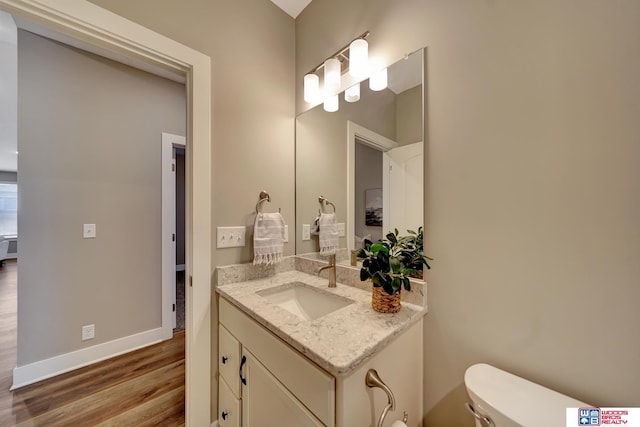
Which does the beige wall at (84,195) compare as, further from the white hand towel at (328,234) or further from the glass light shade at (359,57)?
the glass light shade at (359,57)

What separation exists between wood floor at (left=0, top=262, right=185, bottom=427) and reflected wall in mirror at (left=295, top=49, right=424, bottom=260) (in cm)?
137

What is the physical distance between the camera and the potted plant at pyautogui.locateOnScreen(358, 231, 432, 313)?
2.82ft

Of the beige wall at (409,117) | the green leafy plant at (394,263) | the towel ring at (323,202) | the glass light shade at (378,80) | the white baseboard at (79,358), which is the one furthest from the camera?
the white baseboard at (79,358)

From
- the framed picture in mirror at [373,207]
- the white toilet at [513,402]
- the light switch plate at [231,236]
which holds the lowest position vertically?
the white toilet at [513,402]

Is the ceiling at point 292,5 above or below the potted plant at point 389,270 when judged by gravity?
above

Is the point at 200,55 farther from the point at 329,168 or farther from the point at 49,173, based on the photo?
the point at 49,173

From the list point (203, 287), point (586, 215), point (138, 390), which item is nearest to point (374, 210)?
point (586, 215)

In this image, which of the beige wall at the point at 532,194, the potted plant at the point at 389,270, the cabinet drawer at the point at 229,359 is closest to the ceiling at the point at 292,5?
the beige wall at the point at 532,194

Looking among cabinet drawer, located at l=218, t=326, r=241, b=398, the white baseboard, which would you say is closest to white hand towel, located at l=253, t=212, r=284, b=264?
cabinet drawer, located at l=218, t=326, r=241, b=398

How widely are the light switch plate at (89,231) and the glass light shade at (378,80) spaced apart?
2471mm

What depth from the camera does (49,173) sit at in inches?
69.4

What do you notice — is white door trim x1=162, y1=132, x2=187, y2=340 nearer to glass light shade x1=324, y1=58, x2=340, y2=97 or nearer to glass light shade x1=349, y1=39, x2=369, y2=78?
glass light shade x1=324, y1=58, x2=340, y2=97

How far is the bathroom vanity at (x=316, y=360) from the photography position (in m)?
0.64

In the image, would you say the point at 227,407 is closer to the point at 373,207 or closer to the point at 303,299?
the point at 303,299
